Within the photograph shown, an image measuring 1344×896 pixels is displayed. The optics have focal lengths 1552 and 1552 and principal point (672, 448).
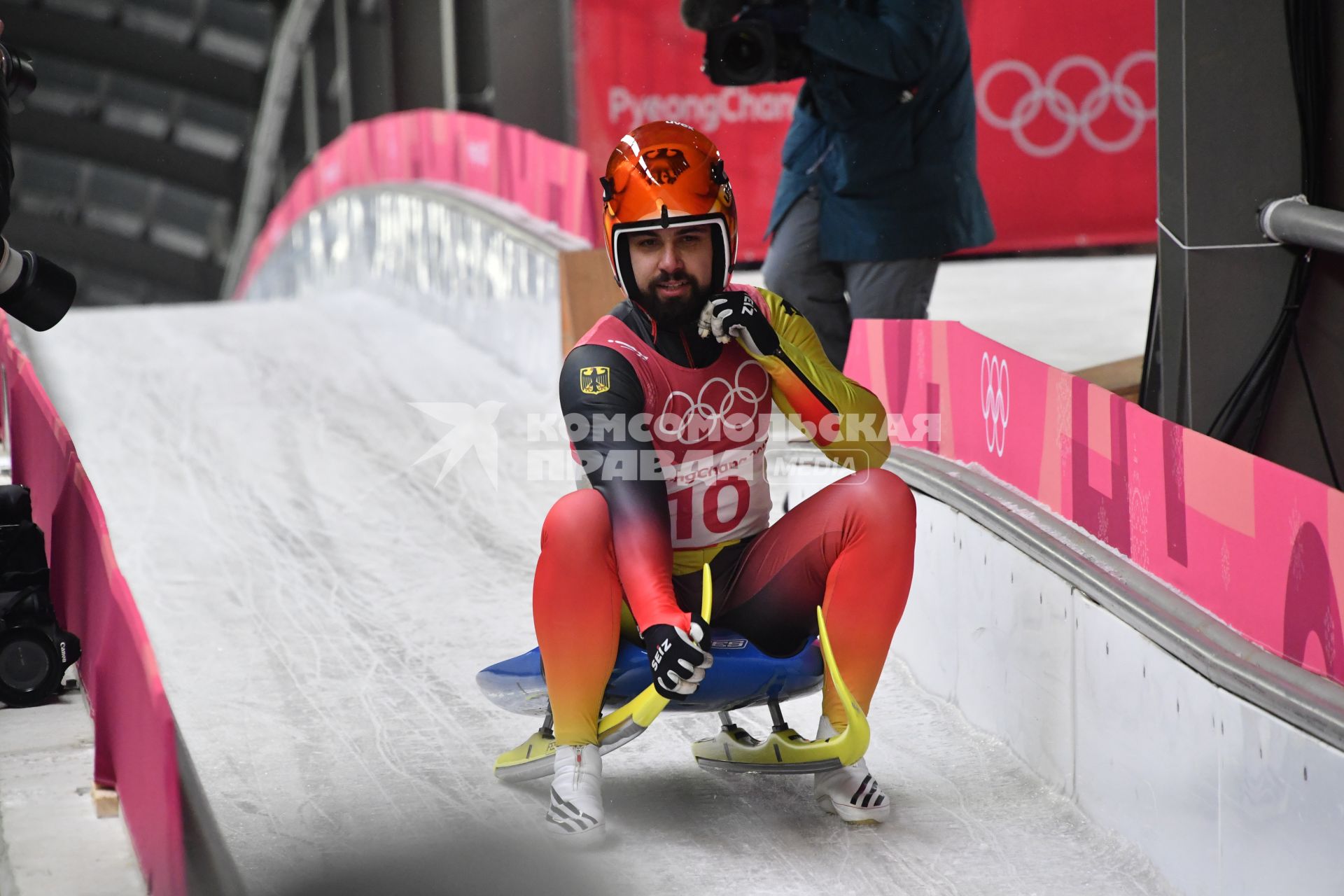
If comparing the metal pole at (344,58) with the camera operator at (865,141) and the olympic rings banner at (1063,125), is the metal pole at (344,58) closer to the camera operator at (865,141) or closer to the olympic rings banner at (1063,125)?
the olympic rings banner at (1063,125)

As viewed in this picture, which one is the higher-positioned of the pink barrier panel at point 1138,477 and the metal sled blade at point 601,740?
the pink barrier panel at point 1138,477

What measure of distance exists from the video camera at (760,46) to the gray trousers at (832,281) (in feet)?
1.24

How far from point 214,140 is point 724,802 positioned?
70.9 feet

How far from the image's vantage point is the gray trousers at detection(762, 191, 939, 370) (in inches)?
167

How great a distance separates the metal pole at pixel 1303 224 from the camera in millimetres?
3052

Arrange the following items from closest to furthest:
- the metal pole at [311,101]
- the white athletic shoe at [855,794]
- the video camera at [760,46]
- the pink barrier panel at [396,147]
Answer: the white athletic shoe at [855,794], the video camera at [760,46], the pink barrier panel at [396,147], the metal pole at [311,101]

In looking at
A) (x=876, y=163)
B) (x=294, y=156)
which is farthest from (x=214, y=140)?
(x=876, y=163)

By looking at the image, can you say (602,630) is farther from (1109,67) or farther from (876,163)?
(1109,67)

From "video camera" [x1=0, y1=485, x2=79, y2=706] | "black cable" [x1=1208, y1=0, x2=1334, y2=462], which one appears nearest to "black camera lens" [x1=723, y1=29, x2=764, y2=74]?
"black cable" [x1=1208, y1=0, x2=1334, y2=462]

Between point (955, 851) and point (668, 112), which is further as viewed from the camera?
point (668, 112)

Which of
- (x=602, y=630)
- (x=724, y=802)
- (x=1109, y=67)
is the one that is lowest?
(x=724, y=802)

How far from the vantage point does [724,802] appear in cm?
273

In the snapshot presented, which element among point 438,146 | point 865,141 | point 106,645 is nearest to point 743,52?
point 865,141

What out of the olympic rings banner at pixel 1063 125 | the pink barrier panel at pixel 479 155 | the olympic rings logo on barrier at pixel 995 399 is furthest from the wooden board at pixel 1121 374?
the pink barrier panel at pixel 479 155
